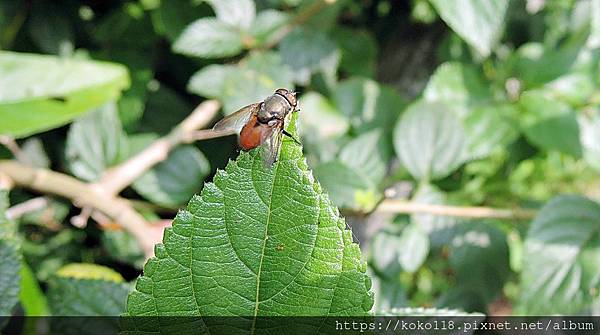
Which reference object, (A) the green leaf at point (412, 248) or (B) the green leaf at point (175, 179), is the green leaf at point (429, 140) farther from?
(B) the green leaf at point (175, 179)

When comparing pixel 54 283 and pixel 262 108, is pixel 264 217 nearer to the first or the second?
pixel 262 108

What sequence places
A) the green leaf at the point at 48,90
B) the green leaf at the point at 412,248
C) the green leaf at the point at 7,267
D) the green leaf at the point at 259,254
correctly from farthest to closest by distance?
the green leaf at the point at 412,248, the green leaf at the point at 48,90, the green leaf at the point at 7,267, the green leaf at the point at 259,254

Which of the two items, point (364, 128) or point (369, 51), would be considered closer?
point (364, 128)

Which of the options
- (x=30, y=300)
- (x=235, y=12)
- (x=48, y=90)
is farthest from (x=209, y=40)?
(x=30, y=300)

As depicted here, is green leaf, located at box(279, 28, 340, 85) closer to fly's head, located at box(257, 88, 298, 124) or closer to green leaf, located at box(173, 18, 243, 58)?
green leaf, located at box(173, 18, 243, 58)

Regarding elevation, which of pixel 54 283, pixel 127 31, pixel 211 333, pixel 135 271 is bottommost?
pixel 211 333

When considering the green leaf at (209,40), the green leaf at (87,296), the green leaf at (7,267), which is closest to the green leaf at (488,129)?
the green leaf at (209,40)

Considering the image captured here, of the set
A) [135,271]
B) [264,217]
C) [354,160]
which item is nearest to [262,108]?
[264,217]

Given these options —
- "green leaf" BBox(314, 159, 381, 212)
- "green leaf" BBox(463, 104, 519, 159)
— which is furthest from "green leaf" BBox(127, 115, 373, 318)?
"green leaf" BBox(463, 104, 519, 159)
